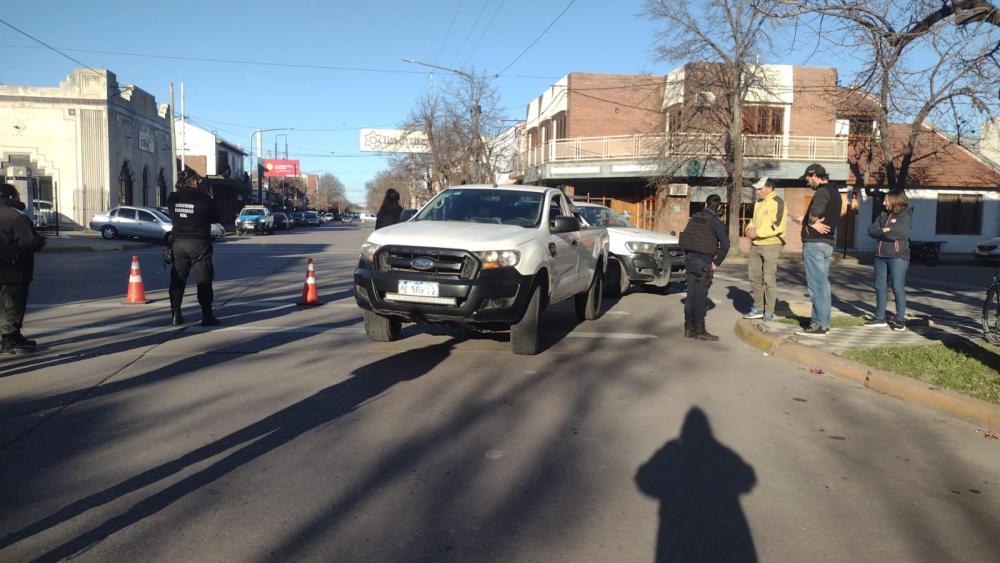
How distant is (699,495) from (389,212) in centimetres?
918

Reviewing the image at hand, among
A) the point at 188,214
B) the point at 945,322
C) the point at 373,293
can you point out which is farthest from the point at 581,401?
the point at 945,322

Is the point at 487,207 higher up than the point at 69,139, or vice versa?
the point at 69,139

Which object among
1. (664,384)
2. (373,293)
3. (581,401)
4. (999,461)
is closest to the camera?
(999,461)

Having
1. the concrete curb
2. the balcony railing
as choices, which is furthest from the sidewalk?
the concrete curb

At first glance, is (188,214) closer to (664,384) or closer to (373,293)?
(373,293)

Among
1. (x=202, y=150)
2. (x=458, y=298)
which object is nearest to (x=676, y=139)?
(x=458, y=298)

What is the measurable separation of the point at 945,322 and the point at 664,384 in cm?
596

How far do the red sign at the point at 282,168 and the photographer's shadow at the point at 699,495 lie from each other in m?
106

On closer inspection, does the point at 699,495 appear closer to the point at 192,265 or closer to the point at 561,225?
the point at 561,225

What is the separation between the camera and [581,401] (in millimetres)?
6285

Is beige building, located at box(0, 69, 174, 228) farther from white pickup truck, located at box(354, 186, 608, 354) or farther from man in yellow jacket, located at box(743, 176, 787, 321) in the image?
man in yellow jacket, located at box(743, 176, 787, 321)

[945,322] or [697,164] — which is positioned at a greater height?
[697,164]

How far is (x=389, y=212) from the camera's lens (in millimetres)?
12625

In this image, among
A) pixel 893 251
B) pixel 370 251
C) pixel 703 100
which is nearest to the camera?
pixel 370 251
